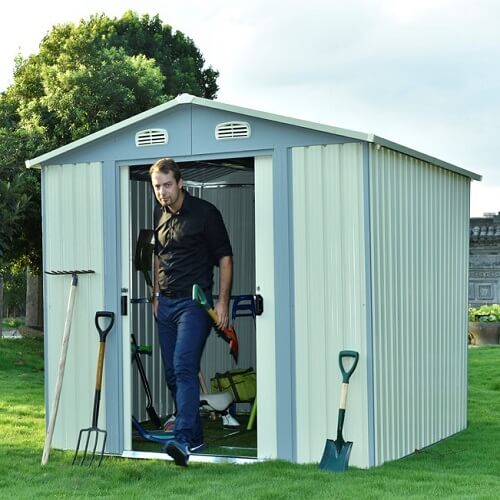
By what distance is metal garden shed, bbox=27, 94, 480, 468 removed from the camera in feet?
23.3

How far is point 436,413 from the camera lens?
27.6 feet

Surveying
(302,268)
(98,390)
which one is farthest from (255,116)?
(98,390)

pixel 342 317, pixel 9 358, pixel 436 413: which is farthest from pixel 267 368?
pixel 9 358

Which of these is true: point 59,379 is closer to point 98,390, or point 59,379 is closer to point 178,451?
point 98,390

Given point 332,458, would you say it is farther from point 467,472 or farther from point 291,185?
point 291,185

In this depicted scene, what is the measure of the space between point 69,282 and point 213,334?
272 cm

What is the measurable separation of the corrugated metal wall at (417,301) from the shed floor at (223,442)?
3.57 ft

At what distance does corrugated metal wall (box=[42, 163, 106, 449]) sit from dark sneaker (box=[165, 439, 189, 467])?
969 millimetres

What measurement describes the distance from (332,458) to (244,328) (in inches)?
141

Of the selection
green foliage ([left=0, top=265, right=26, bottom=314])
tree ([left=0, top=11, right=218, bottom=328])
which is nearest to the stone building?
tree ([left=0, top=11, right=218, bottom=328])

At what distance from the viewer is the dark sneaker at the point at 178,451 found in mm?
7074

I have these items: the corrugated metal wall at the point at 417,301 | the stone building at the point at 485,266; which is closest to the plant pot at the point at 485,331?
the stone building at the point at 485,266

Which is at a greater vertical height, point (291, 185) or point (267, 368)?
point (291, 185)

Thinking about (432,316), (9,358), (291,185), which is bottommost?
(9,358)
